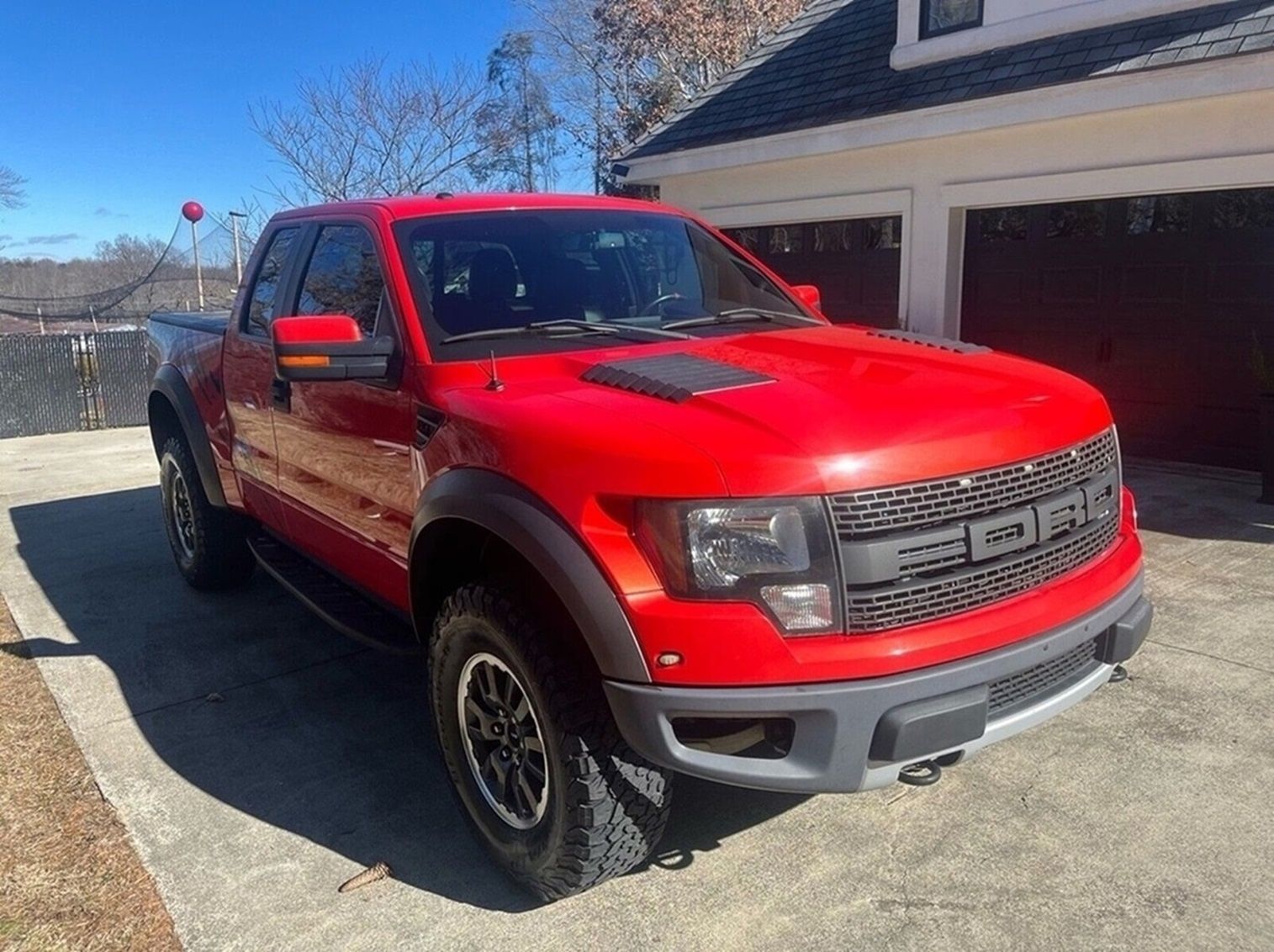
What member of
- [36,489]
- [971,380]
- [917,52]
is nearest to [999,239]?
[917,52]

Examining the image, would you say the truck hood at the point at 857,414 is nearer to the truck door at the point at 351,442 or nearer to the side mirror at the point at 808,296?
the truck door at the point at 351,442

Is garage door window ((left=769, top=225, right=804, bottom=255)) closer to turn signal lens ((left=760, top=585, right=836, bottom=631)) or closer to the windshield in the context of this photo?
the windshield

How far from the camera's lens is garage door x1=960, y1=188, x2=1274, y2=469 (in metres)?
7.46

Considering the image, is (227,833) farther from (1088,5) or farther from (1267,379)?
(1088,5)

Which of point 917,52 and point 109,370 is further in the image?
point 109,370

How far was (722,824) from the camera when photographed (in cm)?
322

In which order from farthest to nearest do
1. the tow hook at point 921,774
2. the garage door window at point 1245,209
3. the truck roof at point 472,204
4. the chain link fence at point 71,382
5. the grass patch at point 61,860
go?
the chain link fence at point 71,382
the garage door window at point 1245,209
the truck roof at point 472,204
the grass patch at point 61,860
the tow hook at point 921,774

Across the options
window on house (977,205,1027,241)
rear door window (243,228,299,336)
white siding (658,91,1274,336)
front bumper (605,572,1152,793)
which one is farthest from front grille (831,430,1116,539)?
window on house (977,205,1027,241)

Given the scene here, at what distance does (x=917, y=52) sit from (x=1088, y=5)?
5.30ft

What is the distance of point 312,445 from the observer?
3967mm

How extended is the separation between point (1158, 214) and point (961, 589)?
673 cm

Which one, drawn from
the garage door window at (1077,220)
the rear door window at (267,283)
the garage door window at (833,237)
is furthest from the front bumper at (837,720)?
the garage door window at (833,237)

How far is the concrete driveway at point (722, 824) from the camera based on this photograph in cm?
272

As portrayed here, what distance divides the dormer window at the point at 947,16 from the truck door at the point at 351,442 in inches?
271
